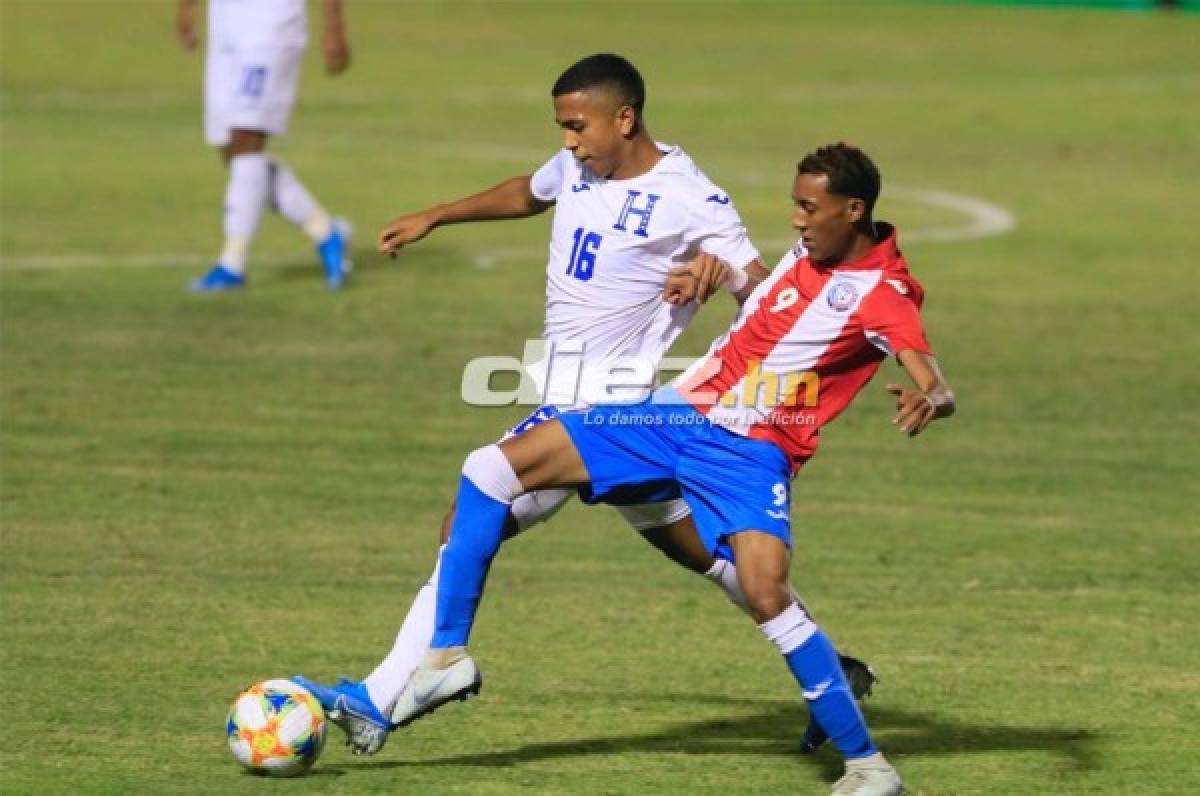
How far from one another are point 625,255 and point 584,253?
133 mm

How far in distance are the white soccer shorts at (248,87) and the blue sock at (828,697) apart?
33.3 ft

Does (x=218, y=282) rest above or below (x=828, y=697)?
below

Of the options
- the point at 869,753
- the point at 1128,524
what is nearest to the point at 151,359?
the point at 1128,524

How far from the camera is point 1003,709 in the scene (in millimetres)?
8305

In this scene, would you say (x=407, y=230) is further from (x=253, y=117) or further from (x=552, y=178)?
(x=253, y=117)

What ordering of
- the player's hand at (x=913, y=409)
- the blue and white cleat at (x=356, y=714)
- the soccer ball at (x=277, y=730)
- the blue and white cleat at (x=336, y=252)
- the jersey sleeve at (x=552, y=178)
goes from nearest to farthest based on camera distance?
the player's hand at (x=913, y=409) → the soccer ball at (x=277, y=730) → the blue and white cleat at (x=356, y=714) → the jersey sleeve at (x=552, y=178) → the blue and white cleat at (x=336, y=252)

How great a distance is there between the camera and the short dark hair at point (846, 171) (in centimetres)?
728

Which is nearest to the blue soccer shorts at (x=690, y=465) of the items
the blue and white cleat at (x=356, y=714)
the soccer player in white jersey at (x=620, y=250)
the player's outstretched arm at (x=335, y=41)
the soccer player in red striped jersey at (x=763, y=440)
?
the soccer player in red striped jersey at (x=763, y=440)

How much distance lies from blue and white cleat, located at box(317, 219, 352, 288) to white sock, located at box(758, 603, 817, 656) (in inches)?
394

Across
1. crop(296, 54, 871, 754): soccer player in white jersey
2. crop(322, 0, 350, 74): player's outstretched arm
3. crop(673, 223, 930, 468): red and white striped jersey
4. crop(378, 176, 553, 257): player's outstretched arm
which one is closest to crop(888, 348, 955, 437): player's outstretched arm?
crop(673, 223, 930, 468): red and white striped jersey

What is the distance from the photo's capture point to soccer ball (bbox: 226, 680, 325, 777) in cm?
725

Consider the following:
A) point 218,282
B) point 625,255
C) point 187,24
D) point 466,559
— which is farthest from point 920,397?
point 187,24

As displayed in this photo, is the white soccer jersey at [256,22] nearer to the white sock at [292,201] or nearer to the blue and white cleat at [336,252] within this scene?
the white sock at [292,201]

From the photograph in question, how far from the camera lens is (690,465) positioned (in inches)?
291
